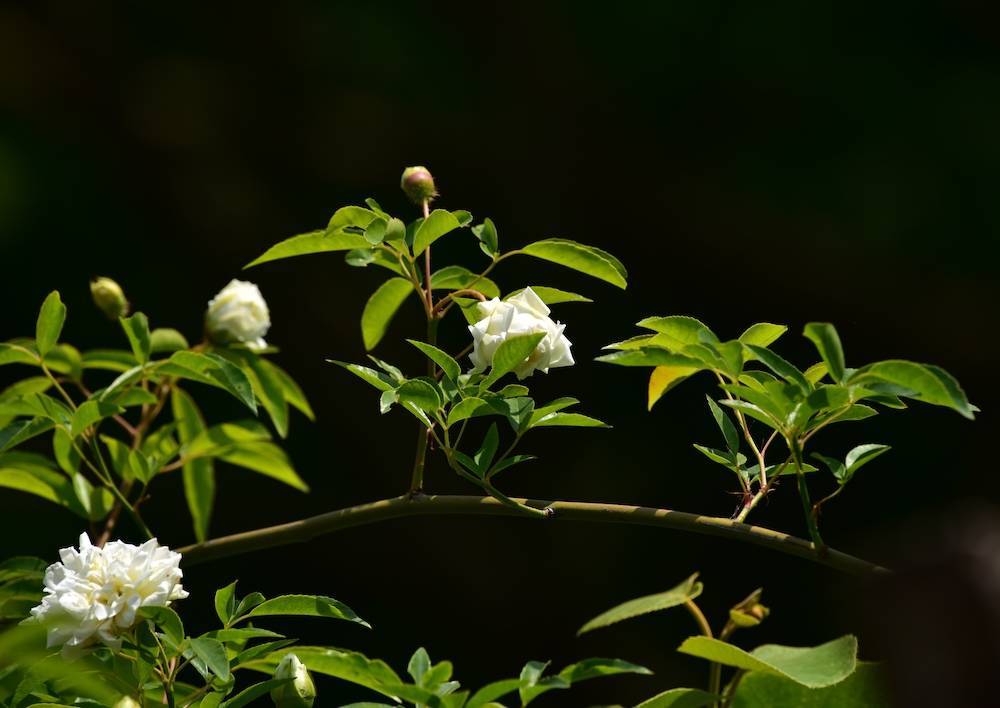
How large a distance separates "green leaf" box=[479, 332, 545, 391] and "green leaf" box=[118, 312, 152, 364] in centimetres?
32

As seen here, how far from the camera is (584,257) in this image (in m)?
0.81

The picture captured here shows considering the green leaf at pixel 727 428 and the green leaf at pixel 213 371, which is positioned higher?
Result: the green leaf at pixel 727 428

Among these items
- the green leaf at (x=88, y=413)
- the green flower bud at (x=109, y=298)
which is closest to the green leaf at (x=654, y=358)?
the green leaf at (x=88, y=413)

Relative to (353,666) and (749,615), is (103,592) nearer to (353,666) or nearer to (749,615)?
(353,666)

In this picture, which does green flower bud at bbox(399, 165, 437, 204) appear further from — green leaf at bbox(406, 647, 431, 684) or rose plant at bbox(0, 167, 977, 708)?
green leaf at bbox(406, 647, 431, 684)

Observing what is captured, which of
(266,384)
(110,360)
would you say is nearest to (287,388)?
(266,384)

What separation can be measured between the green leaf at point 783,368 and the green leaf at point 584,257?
137mm

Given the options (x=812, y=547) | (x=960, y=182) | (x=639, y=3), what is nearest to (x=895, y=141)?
(x=960, y=182)

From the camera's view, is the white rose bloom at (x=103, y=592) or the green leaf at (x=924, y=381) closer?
the green leaf at (x=924, y=381)

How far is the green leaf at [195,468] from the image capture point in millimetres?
1059

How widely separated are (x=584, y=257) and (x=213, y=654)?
1.15 feet

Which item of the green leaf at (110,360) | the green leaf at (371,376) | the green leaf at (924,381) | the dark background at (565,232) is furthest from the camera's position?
the dark background at (565,232)

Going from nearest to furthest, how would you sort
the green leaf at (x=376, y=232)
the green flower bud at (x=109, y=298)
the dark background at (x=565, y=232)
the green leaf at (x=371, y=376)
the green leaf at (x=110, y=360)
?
the green leaf at (x=371, y=376) < the green leaf at (x=376, y=232) < the green leaf at (x=110, y=360) < the green flower bud at (x=109, y=298) < the dark background at (x=565, y=232)

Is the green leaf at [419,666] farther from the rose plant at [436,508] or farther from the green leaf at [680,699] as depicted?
the green leaf at [680,699]
